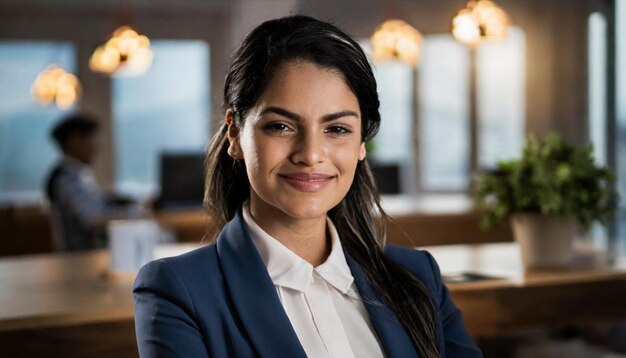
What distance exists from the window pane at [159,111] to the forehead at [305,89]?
854 cm

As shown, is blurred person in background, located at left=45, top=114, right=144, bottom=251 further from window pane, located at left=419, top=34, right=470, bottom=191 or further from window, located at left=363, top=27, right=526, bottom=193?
window pane, located at left=419, top=34, right=470, bottom=191

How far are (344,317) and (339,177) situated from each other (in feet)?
0.91

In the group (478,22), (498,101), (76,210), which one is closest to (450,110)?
(498,101)

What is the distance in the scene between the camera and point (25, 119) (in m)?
9.79

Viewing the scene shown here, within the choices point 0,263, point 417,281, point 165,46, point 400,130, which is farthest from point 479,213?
point 165,46

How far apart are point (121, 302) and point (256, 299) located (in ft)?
3.33

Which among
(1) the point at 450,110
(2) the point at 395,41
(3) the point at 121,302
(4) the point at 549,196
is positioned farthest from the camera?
(1) the point at 450,110

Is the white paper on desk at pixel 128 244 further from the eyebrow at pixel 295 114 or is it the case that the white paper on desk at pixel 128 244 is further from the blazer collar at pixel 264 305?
the eyebrow at pixel 295 114

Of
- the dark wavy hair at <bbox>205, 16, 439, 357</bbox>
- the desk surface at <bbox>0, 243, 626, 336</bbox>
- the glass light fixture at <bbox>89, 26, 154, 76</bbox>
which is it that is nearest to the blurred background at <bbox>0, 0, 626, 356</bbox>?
the glass light fixture at <bbox>89, 26, 154, 76</bbox>

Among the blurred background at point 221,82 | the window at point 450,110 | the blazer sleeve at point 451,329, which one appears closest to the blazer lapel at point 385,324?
the blazer sleeve at point 451,329

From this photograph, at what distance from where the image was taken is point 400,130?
376 inches

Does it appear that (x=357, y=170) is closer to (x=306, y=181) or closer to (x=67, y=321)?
(x=306, y=181)

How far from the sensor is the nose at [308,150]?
1.45m

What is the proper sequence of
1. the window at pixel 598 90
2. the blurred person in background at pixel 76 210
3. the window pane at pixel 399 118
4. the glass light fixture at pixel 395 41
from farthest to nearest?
the window pane at pixel 399 118
the window at pixel 598 90
the glass light fixture at pixel 395 41
the blurred person in background at pixel 76 210
